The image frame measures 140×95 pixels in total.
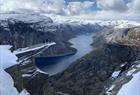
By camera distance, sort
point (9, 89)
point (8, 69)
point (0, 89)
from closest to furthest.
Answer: point (0, 89) → point (9, 89) → point (8, 69)

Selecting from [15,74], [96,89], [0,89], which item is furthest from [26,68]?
[0,89]

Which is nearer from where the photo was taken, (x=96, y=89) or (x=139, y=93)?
(x=139, y=93)

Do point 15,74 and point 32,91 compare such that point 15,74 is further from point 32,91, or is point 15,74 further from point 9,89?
point 32,91

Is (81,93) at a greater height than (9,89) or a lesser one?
lesser

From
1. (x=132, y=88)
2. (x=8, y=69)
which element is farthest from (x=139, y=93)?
(x=8, y=69)

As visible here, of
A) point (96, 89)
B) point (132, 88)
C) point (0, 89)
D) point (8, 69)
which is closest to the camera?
point (0, 89)

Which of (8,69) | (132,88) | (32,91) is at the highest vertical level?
(8,69)

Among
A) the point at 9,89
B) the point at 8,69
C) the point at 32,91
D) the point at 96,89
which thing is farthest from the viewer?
the point at 96,89

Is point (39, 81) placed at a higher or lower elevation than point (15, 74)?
lower

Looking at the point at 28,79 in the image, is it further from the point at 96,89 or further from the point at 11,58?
the point at 11,58
